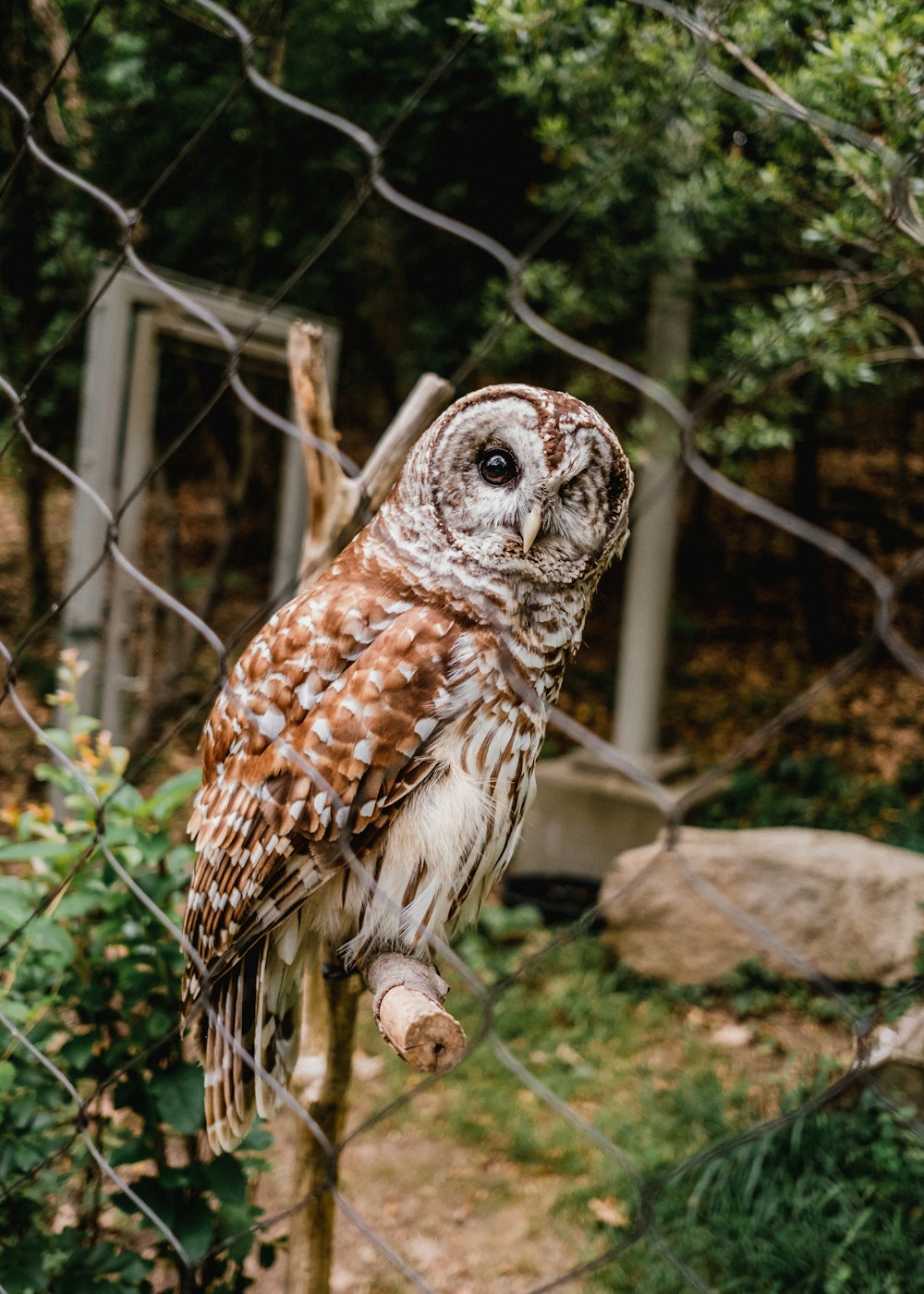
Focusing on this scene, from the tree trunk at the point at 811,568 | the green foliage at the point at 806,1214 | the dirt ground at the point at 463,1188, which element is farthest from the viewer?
the tree trunk at the point at 811,568

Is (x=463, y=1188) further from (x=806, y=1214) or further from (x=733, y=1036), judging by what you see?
(x=733, y=1036)

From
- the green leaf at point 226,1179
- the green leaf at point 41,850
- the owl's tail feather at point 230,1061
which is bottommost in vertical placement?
the green leaf at point 226,1179

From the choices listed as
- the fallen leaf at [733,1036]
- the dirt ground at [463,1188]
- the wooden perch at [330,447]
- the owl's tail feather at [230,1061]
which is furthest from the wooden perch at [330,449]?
the fallen leaf at [733,1036]

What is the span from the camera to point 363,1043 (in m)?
2.97

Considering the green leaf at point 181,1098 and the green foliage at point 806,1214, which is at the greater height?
the green leaf at point 181,1098

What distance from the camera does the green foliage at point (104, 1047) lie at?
52.2 inches

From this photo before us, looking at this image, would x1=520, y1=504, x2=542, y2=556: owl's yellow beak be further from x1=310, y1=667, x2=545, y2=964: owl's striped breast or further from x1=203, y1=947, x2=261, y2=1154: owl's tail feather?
x1=203, y1=947, x2=261, y2=1154: owl's tail feather

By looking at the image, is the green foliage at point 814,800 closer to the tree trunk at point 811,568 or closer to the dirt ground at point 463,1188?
the dirt ground at point 463,1188

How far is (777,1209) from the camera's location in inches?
82.1

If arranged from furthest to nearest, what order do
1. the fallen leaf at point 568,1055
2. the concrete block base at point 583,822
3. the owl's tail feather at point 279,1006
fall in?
the concrete block base at point 583,822 → the fallen leaf at point 568,1055 → the owl's tail feather at point 279,1006

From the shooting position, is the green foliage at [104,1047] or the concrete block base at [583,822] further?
the concrete block base at [583,822]

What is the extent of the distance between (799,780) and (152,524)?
14.2 ft

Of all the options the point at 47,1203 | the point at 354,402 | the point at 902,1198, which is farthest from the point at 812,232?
the point at 354,402

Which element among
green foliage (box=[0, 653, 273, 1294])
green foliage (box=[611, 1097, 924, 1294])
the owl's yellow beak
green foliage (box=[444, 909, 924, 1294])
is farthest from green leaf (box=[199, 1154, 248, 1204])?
green foliage (box=[611, 1097, 924, 1294])
